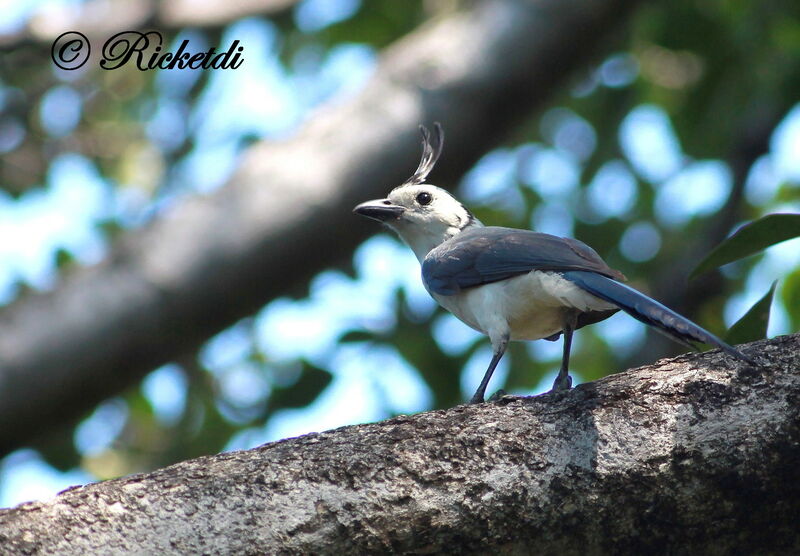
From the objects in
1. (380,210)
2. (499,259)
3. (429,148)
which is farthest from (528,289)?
(429,148)

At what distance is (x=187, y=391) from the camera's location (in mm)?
6867

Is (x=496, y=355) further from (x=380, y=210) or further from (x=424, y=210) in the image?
(x=424, y=210)

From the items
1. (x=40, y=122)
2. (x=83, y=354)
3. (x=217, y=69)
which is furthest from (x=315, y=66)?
(x=83, y=354)

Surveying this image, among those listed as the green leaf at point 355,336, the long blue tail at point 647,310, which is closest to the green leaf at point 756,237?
the long blue tail at point 647,310

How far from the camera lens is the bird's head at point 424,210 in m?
4.93

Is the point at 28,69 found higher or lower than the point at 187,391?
higher

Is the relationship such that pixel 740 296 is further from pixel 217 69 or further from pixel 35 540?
pixel 35 540

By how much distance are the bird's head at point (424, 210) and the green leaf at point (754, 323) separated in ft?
7.23

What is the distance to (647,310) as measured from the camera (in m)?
2.93

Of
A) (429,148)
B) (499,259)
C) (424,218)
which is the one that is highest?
(429,148)

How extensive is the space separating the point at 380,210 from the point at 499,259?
1067 millimetres

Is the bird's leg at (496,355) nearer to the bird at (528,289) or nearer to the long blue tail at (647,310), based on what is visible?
the bird at (528,289)

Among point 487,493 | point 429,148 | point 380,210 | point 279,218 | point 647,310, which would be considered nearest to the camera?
point 487,493

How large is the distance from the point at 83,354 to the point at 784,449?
308cm
